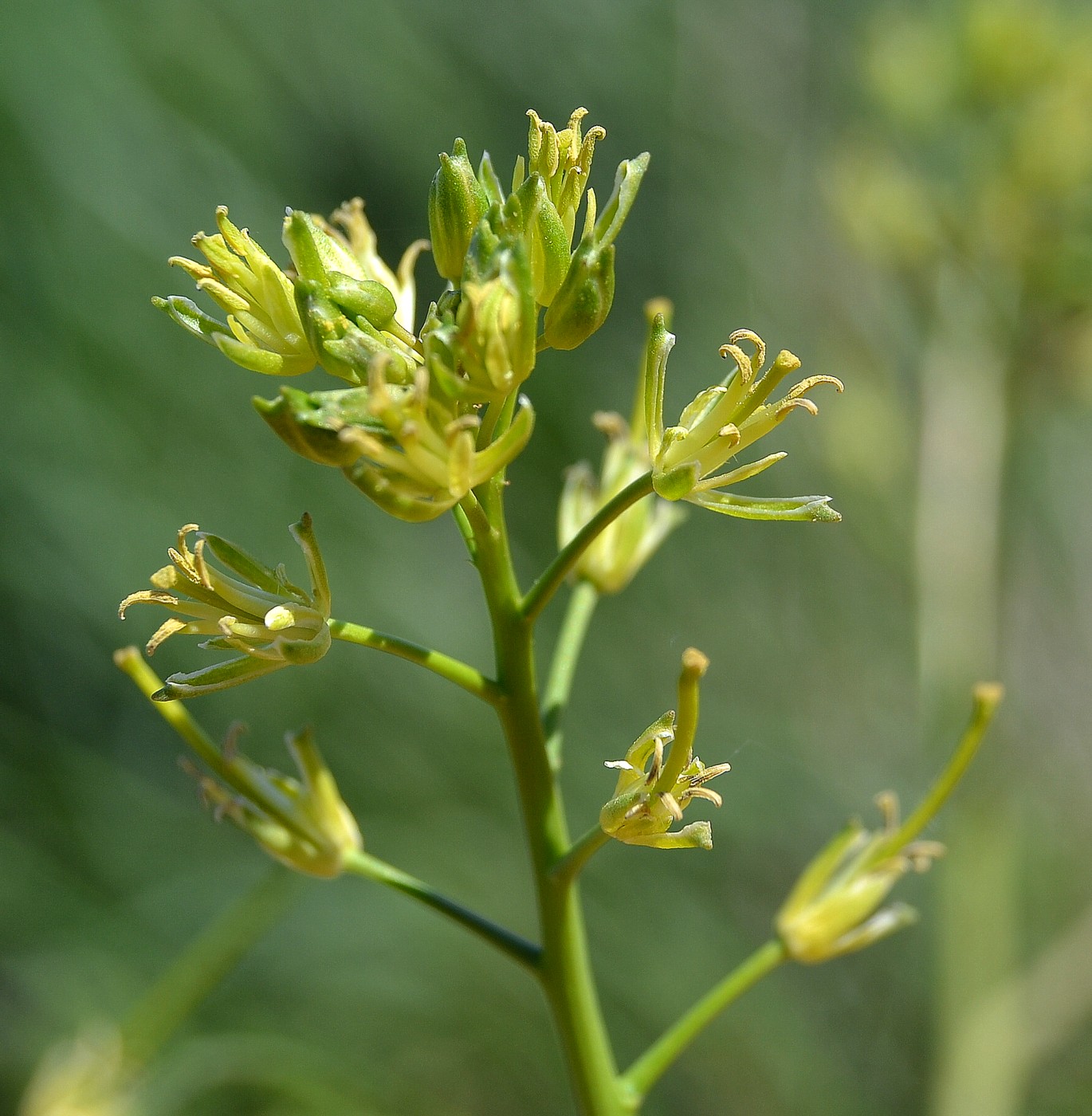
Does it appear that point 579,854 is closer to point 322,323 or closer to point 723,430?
point 723,430

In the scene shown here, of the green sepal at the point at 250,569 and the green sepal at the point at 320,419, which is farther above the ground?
the green sepal at the point at 320,419

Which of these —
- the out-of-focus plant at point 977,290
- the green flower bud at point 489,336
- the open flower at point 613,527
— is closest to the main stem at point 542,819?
the green flower bud at point 489,336

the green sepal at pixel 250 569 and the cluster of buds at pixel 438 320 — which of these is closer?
the cluster of buds at pixel 438 320

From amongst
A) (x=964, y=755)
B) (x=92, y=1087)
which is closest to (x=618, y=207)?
(x=964, y=755)

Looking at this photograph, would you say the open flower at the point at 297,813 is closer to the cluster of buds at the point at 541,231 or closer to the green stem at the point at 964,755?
the cluster of buds at the point at 541,231

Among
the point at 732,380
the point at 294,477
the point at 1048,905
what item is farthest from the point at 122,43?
the point at 1048,905

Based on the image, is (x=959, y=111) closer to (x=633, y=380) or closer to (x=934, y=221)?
(x=934, y=221)
